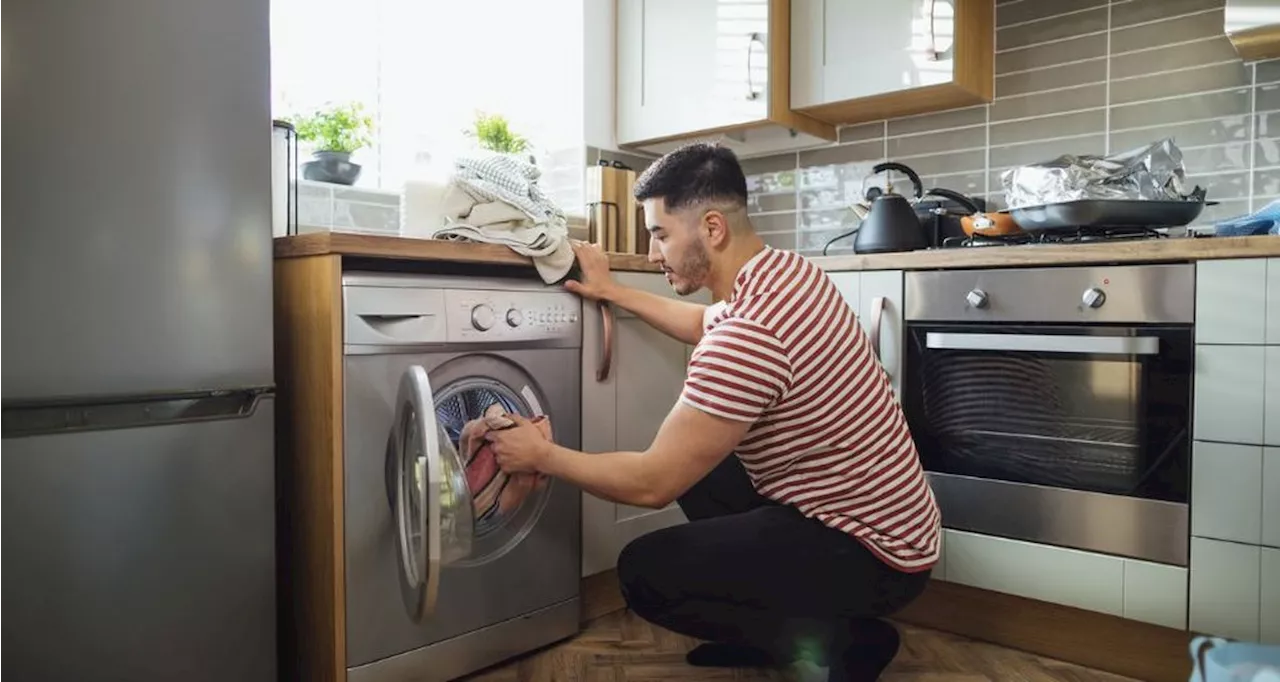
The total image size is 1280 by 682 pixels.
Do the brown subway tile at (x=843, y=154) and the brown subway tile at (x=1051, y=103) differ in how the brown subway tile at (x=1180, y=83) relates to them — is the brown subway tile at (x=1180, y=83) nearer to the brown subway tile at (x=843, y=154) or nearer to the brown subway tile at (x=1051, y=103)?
the brown subway tile at (x=1051, y=103)

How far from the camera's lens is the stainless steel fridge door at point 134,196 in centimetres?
135

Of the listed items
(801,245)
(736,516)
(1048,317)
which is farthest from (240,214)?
(801,245)

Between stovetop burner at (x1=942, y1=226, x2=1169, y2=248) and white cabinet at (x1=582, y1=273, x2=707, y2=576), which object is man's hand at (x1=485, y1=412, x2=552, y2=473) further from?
stovetop burner at (x1=942, y1=226, x2=1169, y2=248)

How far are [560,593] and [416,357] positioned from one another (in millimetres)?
692

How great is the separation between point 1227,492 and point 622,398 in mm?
1294

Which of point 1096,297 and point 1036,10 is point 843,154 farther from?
point 1096,297

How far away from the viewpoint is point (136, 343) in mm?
1459

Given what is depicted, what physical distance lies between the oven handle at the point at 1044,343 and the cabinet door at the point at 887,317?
85mm

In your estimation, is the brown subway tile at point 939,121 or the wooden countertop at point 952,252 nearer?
the wooden countertop at point 952,252

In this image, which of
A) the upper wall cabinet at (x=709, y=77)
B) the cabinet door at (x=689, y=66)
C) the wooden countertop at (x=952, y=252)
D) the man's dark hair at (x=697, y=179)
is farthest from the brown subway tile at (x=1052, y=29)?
the man's dark hair at (x=697, y=179)

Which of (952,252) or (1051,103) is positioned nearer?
(952,252)

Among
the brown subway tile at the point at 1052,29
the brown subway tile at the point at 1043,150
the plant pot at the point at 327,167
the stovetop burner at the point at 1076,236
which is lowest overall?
the stovetop burner at the point at 1076,236

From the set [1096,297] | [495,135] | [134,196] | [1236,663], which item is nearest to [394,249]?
[134,196]

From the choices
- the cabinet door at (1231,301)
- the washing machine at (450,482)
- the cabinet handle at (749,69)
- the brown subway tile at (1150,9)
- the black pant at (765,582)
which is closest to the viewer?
the washing machine at (450,482)
